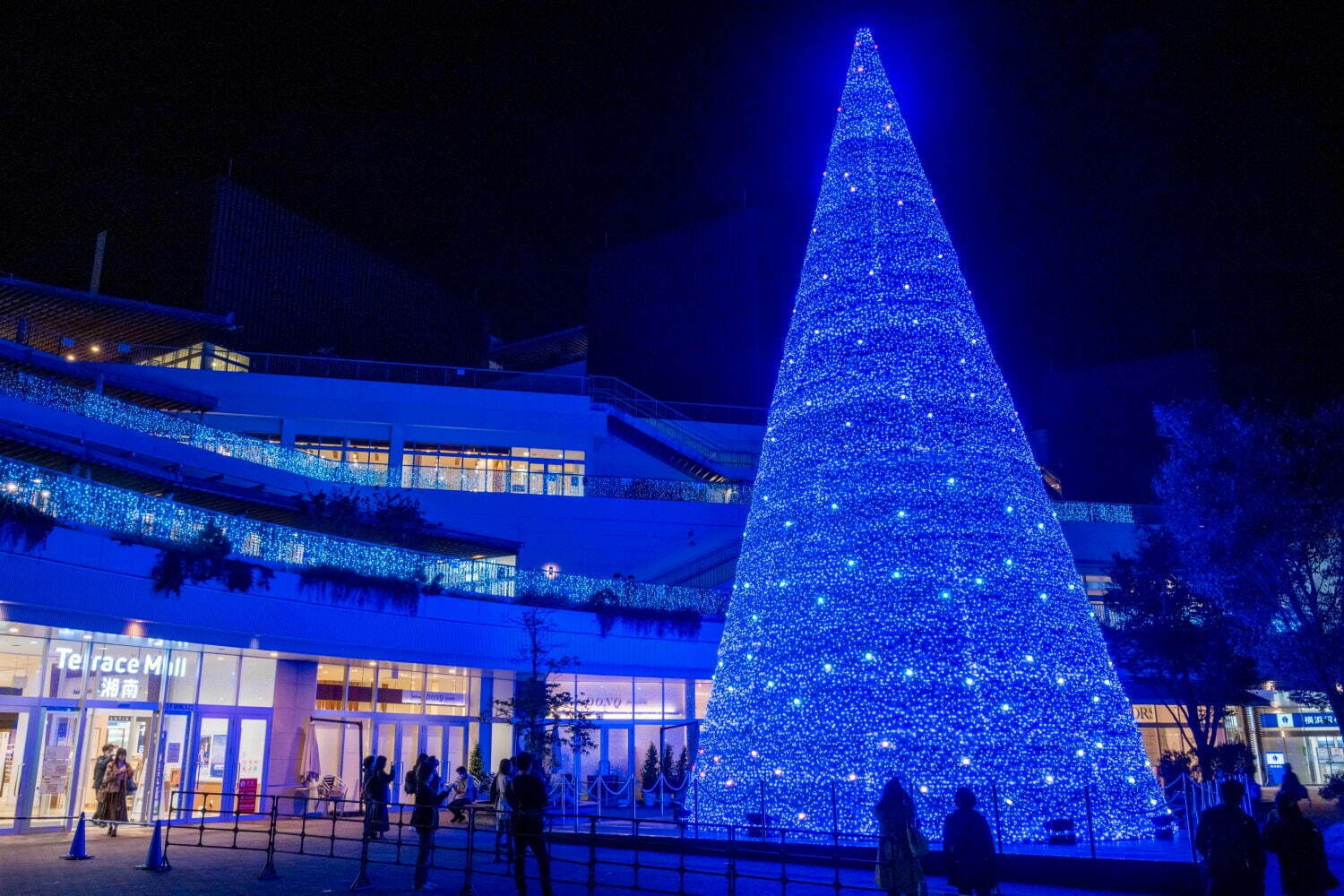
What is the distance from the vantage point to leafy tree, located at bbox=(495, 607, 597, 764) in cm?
1908

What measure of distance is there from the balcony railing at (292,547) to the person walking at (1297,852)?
14.2 meters

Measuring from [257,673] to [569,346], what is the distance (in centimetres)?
2882

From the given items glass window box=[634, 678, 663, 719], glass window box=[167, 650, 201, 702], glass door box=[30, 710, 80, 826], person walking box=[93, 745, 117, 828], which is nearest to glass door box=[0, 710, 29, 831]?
glass door box=[30, 710, 80, 826]

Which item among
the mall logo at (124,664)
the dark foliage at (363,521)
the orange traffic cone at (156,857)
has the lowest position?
the orange traffic cone at (156,857)

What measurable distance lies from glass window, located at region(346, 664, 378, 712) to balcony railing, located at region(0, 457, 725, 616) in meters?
2.35

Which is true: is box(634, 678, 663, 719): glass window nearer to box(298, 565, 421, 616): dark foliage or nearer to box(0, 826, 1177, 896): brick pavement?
box(298, 565, 421, 616): dark foliage

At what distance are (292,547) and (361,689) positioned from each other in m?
4.25

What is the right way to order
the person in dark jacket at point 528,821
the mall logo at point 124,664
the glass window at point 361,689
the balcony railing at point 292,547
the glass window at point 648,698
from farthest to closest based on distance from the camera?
the glass window at point 648,698
the glass window at point 361,689
the mall logo at point 124,664
the balcony railing at point 292,547
the person in dark jacket at point 528,821

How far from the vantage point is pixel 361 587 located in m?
18.8

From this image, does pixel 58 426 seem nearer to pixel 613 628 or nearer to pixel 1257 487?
pixel 613 628

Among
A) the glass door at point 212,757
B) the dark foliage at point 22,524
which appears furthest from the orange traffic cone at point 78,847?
the glass door at point 212,757

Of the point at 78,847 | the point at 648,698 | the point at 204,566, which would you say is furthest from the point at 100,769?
the point at 648,698

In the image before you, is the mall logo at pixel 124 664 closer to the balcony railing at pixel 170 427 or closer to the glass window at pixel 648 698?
the balcony railing at pixel 170 427

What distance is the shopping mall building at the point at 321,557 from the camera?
15328mm
